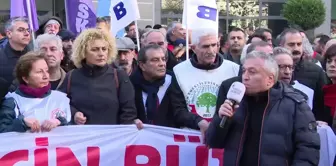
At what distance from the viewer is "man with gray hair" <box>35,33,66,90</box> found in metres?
5.87

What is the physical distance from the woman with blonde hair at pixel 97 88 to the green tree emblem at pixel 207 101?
1.86 ft

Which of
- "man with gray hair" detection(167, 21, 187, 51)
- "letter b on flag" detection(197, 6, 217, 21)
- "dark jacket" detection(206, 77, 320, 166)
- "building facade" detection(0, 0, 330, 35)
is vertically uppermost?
"building facade" detection(0, 0, 330, 35)

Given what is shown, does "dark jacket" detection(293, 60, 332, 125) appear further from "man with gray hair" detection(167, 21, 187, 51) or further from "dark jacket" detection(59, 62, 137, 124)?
"man with gray hair" detection(167, 21, 187, 51)

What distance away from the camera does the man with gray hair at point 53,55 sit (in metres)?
5.87

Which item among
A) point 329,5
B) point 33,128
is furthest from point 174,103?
point 329,5

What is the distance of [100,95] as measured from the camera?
5.32m

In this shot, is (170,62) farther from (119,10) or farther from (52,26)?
(52,26)

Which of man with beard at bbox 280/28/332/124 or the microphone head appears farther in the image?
man with beard at bbox 280/28/332/124

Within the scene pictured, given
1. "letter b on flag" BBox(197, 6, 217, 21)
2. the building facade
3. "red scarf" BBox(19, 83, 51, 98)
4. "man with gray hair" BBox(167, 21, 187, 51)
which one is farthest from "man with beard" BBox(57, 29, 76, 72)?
the building facade

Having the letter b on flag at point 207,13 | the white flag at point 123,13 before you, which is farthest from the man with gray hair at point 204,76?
the white flag at point 123,13

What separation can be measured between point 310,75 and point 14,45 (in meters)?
3.16

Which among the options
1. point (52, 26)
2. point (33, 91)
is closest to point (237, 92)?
point (33, 91)

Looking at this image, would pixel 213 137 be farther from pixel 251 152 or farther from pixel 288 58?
pixel 288 58

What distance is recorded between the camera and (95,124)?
17.7 feet
